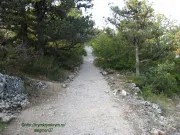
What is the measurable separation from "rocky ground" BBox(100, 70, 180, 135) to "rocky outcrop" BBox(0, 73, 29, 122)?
4116mm

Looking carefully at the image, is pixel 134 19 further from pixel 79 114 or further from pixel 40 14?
pixel 79 114

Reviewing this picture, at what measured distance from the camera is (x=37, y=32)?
16.7 metres

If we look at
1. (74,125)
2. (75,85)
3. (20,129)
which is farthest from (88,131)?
(75,85)

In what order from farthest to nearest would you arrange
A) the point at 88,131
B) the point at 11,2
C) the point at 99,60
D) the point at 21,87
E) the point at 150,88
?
the point at 99,60, the point at 150,88, the point at 11,2, the point at 21,87, the point at 88,131

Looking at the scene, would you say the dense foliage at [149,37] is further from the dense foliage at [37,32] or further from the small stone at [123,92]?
the dense foliage at [37,32]

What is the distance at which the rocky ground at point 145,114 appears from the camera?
9.33m

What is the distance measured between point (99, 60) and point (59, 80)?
7.99 meters

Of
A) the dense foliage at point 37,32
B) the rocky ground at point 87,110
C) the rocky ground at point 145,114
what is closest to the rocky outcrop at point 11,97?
the rocky ground at point 87,110

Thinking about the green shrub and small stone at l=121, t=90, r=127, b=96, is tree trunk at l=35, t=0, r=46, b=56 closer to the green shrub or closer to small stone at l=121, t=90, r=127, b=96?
the green shrub

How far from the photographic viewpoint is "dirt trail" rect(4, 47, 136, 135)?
8594mm

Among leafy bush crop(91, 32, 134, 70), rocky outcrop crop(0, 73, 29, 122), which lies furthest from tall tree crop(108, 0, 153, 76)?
rocky outcrop crop(0, 73, 29, 122)

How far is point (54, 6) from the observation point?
17.0 metres

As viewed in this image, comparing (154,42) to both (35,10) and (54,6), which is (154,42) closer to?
(54,6)

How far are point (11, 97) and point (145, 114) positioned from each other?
17.3 feet
